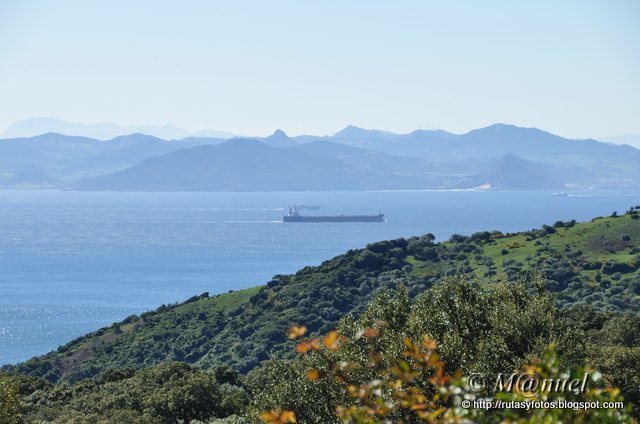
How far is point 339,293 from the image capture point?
97.2m

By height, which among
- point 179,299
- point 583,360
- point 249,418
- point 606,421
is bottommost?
point 179,299

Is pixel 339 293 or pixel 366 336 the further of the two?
pixel 339 293

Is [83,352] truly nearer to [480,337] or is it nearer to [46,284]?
[480,337]

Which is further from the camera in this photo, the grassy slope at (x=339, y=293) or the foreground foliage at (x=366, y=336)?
the grassy slope at (x=339, y=293)

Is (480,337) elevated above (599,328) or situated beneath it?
elevated above

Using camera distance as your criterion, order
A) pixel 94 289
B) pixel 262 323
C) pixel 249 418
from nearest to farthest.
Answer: pixel 249 418 → pixel 262 323 → pixel 94 289

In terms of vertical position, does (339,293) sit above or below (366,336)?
below

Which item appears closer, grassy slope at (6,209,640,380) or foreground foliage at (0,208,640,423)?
foreground foliage at (0,208,640,423)

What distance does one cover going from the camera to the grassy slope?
270 ft

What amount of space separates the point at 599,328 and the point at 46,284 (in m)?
128

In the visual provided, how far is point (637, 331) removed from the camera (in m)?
46.8

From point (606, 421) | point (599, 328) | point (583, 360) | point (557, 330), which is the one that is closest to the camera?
point (606, 421)

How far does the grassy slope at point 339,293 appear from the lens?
82250mm

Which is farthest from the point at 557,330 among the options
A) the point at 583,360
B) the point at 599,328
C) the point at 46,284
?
the point at 46,284
